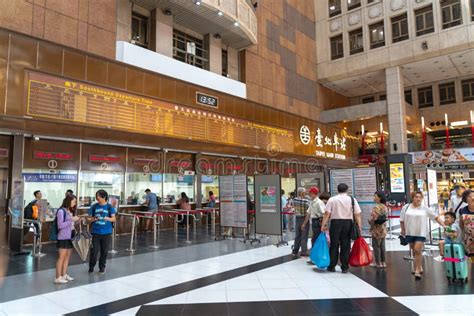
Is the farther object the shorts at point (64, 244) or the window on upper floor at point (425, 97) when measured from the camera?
the window on upper floor at point (425, 97)

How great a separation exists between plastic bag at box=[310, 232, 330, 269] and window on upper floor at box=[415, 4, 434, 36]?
1648cm

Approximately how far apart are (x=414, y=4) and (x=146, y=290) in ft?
65.6

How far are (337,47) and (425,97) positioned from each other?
8.99 metres

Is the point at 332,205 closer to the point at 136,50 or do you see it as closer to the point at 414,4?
the point at 136,50

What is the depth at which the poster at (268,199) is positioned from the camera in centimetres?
842

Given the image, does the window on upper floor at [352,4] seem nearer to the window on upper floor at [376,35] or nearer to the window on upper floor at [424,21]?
the window on upper floor at [376,35]

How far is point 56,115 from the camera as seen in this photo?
27.3 ft

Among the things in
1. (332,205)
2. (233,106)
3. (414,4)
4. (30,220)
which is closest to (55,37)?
(30,220)

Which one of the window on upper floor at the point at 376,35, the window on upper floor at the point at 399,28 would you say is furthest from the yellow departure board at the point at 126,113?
the window on upper floor at the point at 399,28

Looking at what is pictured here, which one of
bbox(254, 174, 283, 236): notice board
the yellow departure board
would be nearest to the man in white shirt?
bbox(254, 174, 283, 236): notice board

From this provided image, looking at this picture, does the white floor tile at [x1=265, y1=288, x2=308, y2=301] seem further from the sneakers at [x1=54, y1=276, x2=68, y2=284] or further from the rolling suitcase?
the sneakers at [x1=54, y1=276, x2=68, y2=284]

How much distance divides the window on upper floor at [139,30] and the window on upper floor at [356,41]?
13218mm

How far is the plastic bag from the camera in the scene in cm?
575

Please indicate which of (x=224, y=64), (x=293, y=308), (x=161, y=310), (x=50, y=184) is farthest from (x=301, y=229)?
(x=224, y=64)
